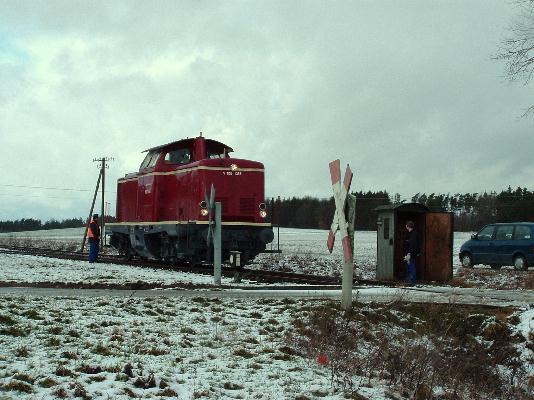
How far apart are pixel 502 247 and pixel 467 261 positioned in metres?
2.02

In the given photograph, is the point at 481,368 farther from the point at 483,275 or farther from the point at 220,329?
the point at 483,275

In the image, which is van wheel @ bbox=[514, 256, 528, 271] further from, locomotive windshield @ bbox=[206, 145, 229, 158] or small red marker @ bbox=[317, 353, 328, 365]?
small red marker @ bbox=[317, 353, 328, 365]

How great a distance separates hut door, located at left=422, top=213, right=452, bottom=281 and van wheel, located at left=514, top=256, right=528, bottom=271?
6265 millimetres

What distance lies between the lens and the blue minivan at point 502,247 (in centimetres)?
2364

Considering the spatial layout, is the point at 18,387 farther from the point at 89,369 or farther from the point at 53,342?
the point at 53,342

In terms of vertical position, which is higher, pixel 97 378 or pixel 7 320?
pixel 7 320

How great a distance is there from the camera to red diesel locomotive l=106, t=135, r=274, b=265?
62.8ft

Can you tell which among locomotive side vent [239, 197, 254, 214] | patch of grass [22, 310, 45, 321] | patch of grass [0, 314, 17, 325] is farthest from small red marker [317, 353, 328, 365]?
locomotive side vent [239, 197, 254, 214]

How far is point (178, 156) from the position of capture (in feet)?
69.8

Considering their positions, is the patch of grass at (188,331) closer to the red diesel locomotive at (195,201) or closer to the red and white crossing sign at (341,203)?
the red and white crossing sign at (341,203)

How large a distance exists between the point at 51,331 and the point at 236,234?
11381 mm

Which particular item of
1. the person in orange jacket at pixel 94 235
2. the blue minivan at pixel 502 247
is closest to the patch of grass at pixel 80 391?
the person in orange jacket at pixel 94 235

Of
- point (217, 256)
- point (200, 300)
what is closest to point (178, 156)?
point (217, 256)

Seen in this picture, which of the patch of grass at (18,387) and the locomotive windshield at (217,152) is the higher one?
the locomotive windshield at (217,152)
